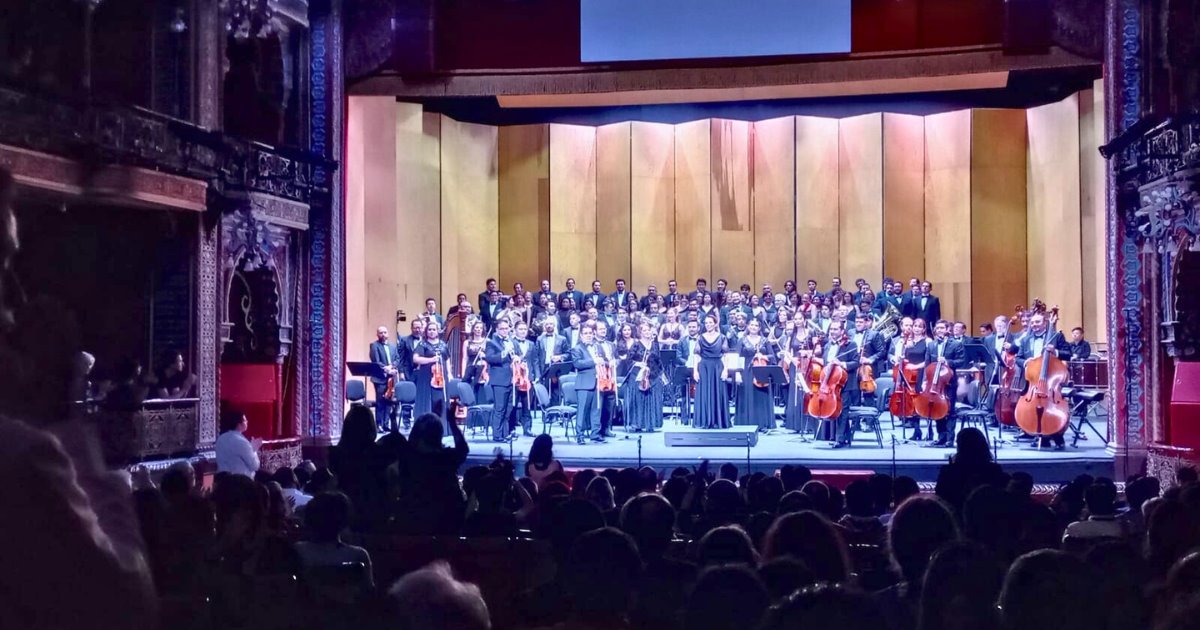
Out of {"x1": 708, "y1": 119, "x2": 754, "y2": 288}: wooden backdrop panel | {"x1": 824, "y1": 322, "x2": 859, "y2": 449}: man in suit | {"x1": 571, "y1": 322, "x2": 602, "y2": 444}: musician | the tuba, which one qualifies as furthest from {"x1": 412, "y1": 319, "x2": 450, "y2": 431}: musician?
{"x1": 708, "y1": 119, "x2": 754, "y2": 288}: wooden backdrop panel

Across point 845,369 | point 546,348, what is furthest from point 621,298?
point 845,369

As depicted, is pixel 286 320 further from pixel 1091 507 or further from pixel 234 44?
pixel 1091 507

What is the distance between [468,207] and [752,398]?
7664 millimetres

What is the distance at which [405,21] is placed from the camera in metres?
13.2

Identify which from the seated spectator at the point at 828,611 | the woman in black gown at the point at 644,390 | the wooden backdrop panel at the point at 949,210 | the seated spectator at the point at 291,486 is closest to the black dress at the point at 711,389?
the woman in black gown at the point at 644,390

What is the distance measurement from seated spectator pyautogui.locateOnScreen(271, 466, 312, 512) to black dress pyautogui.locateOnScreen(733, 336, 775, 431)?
7192mm

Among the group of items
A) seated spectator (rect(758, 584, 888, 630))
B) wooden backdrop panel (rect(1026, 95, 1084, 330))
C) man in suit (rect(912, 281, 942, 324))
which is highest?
wooden backdrop panel (rect(1026, 95, 1084, 330))

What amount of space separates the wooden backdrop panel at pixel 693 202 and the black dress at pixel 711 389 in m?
6.40

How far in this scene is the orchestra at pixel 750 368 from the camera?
10945 millimetres

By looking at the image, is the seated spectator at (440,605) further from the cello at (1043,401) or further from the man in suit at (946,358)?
the man in suit at (946,358)

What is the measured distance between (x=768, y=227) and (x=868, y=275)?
188 centimetres

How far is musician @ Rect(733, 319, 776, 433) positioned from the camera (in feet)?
40.6

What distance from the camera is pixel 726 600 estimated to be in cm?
230

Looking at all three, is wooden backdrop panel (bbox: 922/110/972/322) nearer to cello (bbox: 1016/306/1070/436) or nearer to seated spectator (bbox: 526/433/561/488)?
cello (bbox: 1016/306/1070/436)
